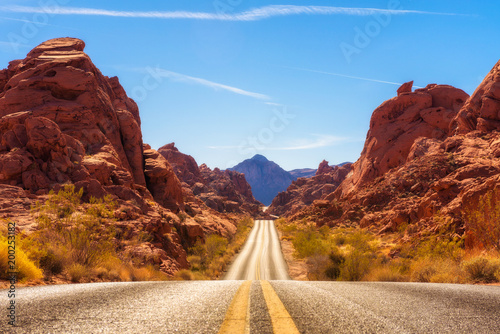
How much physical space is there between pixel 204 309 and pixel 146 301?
829 millimetres

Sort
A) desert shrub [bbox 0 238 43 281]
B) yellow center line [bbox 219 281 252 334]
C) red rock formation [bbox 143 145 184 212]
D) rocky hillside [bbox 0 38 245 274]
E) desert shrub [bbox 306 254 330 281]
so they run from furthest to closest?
red rock formation [bbox 143 145 184 212] → desert shrub [bbox 306 254 330 281] → rocky hillside [bbox 0 38 245 274] → desert shrub [bbox 0 238 43 281] → yellow center line [bbox 219 281 252 334]

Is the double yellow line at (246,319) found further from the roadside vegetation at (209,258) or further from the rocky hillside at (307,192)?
the rocky hillside at (307,192)

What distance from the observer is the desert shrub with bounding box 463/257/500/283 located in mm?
8062

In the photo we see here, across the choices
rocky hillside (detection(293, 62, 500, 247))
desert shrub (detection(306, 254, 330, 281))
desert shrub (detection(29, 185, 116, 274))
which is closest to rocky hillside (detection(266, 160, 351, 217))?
rocky hillside (detection(293, 62, 500, 247))

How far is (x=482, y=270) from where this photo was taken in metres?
8.27

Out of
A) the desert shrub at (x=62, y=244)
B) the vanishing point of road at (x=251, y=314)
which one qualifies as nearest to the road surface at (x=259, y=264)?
the desert shrub at (x=62, y=244)

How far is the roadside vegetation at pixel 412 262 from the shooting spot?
28.1 ft

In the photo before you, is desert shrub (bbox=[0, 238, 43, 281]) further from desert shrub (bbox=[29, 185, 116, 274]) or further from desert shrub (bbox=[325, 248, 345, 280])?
desert shrub (bbox=[325, 248, 345, 280])

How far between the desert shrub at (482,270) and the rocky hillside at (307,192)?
9472 cm

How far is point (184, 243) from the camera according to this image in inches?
1144

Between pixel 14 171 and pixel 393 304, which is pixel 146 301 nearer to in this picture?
pixel 393 304

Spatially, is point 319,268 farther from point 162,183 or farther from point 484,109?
point 484,109

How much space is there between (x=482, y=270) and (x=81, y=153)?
25495mm

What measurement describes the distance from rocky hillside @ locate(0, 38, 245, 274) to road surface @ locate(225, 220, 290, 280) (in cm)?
590
